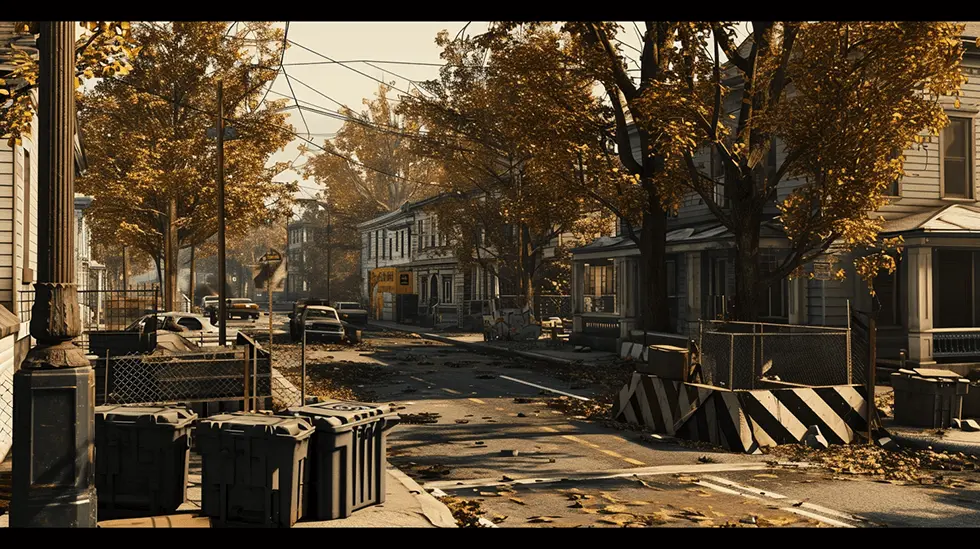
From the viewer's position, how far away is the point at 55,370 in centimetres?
751

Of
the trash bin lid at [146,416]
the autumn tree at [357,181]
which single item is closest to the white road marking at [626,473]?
the trash bin lid at [146,416]

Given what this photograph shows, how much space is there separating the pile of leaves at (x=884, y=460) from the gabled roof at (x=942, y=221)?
10299 millimetres

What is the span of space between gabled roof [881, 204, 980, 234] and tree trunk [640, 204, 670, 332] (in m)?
5.57

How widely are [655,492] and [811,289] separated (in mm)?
17875

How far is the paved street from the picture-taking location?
975cm

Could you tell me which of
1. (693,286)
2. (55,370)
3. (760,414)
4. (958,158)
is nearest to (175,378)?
(55,370)

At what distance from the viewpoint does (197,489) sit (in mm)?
10391

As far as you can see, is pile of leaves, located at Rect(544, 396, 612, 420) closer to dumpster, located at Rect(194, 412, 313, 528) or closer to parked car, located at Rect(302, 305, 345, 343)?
dumpster, located at Rect(194, 412, 313, 528)

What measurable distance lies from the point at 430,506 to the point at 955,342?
1972 centimetres

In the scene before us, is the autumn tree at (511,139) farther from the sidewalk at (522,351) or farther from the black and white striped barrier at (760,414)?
the black and white striped barrier at (760,414)

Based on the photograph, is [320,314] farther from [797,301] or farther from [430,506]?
[430,506]

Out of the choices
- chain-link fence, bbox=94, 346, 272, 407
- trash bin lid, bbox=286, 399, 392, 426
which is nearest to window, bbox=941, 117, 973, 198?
chain-link fence, bbox=94, 346, 272, 407
